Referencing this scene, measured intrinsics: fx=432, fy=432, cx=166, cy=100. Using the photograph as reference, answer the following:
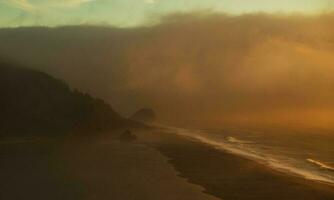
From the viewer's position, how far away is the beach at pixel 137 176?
39031 millimetres

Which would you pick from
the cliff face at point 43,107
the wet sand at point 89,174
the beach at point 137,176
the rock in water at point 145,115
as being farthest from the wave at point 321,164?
the rock in water at point 145,115

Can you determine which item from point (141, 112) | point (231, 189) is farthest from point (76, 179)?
point (141, 112)

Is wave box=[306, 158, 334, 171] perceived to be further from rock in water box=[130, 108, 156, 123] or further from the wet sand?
rock in water box=[130, 108, 156, 123]

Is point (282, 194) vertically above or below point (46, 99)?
below

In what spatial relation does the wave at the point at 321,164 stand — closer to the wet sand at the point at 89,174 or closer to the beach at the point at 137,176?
the beach at the point at 137,176

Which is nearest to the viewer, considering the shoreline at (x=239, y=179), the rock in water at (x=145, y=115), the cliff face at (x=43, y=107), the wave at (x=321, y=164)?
the shoreline at (x=239, y=179)

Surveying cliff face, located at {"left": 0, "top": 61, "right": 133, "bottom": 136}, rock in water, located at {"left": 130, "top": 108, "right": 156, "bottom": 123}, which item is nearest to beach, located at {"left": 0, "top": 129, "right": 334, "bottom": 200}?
cliff face, located at {"left": 0, "top": 61, "right": 133, "bottom": 136}

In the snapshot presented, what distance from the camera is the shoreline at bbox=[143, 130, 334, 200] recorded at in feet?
132

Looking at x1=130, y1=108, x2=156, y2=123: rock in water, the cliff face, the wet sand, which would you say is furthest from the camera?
x1=130, y1=108, x2=156, y2=123: rock in water

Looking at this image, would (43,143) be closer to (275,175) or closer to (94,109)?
(94,109)

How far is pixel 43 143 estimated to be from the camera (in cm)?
7769

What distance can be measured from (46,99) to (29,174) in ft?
187

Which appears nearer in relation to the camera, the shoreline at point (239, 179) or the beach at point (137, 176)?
the beach at point (137, 176)

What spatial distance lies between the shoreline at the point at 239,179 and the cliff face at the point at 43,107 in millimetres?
33825
